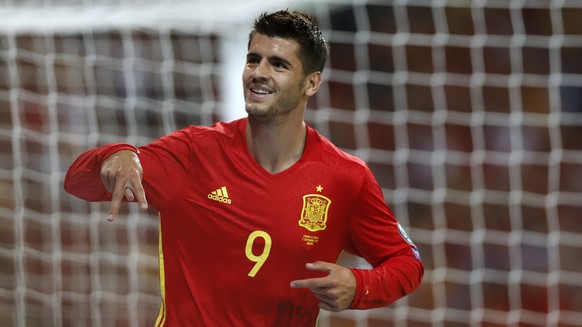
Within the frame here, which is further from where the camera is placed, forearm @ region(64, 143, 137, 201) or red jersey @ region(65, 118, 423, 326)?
red jersey @ region(65, 118, 423, 326)

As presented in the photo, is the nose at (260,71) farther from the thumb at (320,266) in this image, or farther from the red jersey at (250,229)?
the thumb at (320,266)

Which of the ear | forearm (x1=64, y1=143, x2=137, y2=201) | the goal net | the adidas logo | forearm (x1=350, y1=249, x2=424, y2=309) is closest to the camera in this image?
forearm (x1=64, y1=143, x2=137, y2=201)

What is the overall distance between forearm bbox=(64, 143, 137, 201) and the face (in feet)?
1.44

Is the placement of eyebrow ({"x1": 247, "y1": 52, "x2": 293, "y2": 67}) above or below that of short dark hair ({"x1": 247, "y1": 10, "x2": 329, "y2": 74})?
below

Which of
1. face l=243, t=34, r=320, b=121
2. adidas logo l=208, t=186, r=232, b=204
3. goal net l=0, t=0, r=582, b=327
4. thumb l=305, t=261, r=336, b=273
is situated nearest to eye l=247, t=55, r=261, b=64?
face l=243, t=34, r=320, b=121

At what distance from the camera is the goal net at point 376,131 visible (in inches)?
195

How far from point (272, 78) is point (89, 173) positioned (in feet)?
2.14

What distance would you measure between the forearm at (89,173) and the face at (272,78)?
44cm

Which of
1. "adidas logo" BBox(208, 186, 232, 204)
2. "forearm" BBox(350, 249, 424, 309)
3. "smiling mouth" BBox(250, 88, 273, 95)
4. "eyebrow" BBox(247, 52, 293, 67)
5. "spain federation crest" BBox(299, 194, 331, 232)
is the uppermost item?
"eyebrow" BBox(247, 52, 293, 67)

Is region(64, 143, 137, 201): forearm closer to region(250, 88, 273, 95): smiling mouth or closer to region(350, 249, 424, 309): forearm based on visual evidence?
region(250, 88, 273, 95): smiling mouth

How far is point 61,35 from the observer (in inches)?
206

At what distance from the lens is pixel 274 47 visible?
9.00ft

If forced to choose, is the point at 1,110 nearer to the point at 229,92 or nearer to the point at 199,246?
the point at 229,92

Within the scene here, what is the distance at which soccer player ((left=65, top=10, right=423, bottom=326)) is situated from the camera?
268 centimetres
